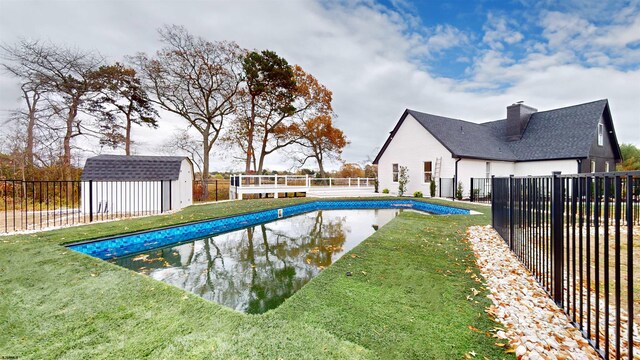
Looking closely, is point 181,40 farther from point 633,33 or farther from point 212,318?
point 633,33

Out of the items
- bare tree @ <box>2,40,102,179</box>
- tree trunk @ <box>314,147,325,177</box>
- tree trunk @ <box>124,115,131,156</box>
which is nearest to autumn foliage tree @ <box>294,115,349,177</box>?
tree trunk @ <box>314,147,325,177</box>

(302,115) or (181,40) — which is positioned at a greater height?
(181,40)

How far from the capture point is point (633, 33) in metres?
9.77

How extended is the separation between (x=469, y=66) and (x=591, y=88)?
25.8ft

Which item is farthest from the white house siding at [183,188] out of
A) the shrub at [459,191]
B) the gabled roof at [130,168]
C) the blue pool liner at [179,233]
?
the shrub at [459,191]

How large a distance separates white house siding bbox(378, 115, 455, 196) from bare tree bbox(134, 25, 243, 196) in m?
11.3

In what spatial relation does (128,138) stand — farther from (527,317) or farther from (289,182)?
(527,317)

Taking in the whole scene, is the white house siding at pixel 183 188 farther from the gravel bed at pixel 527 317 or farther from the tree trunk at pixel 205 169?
the gravel bed at pixel 527 317

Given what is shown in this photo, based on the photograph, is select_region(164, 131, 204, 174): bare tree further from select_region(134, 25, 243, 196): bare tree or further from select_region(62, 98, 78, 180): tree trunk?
select_region(62, 98, 78, 180): tree trunk

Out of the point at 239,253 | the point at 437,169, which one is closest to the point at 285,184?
the point at 437,169

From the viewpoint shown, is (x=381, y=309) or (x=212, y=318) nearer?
(x=212, y=318)

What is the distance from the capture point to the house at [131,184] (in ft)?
31.3

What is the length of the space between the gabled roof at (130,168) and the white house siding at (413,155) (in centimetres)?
1299

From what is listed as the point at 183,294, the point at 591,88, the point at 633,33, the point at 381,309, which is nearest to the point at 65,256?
the point at 183,294
